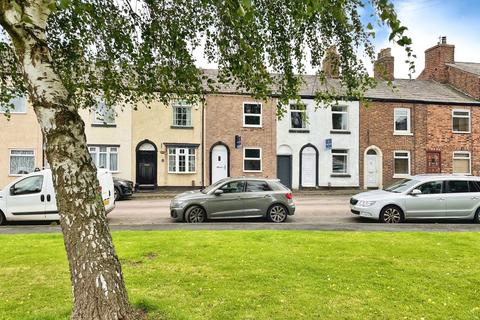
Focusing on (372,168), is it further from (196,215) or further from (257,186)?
(196,215)

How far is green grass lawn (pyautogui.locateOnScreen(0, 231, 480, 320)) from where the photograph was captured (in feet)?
15.1

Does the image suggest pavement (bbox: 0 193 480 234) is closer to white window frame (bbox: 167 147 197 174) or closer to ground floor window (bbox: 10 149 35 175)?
white window frame (bbox: 167 147 197 174)

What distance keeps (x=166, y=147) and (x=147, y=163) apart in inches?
60.7

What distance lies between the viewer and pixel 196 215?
1279 centimetres

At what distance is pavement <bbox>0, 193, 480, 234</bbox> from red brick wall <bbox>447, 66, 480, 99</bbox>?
17.0m

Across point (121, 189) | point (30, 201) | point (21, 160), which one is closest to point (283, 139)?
point (121, 189)

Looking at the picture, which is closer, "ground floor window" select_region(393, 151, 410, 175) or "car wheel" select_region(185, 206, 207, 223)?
"car wheel" select_region(185, 206, 207, 223)

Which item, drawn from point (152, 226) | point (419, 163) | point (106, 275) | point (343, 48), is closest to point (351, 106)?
point (419, 163)

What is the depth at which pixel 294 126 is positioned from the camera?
26734 millimetres

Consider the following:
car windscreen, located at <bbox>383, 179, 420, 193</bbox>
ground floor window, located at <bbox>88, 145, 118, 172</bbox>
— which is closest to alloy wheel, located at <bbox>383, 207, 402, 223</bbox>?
car windscreen, located at <bbox>383, 179, 420, 193</bbox>

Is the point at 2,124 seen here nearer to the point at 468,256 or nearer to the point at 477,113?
the point at 468,256

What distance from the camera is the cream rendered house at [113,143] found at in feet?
79.1

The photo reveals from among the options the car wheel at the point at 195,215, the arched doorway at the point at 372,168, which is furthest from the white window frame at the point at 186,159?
the car wheel at the point at 195,215

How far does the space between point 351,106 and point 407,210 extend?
14954mm
